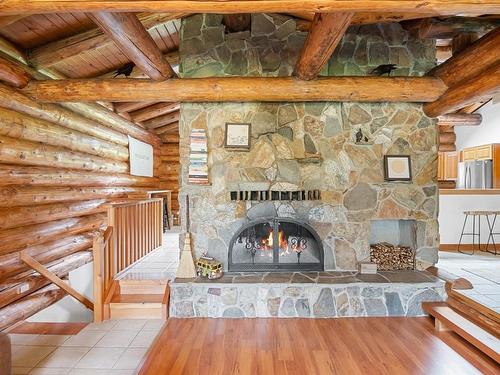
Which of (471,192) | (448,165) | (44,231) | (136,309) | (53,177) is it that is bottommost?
(136,309)

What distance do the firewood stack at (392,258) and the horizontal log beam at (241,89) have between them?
5.88 ft

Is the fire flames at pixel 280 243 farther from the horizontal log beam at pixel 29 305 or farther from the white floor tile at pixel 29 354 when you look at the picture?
the horizontal log beam at pixel 29 305

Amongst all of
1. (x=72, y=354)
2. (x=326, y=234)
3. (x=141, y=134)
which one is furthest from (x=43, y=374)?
(x=141, y=134)

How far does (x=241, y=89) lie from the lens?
325 cm

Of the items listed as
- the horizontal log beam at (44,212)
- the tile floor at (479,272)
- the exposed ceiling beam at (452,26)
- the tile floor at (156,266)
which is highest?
the exposed ceiling beam at (452,26)

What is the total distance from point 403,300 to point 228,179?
7.63 feet

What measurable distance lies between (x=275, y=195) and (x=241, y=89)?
124 cm

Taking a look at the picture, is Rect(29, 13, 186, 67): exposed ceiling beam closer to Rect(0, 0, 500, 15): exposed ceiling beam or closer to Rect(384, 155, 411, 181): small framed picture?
Rect(0, 0, 500, 15): exposed ceiling beam

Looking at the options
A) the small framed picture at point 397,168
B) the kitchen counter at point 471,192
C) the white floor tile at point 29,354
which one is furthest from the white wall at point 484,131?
the white floor tile at point 29,354

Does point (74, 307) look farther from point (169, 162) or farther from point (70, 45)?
point (169, 162)

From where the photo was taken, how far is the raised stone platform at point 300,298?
3.25 metres

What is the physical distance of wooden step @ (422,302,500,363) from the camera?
8.08 feet

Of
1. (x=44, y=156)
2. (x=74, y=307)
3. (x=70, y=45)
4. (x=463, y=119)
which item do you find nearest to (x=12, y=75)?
(x=70, y=45)

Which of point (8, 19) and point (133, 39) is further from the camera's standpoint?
point (8, 19)
